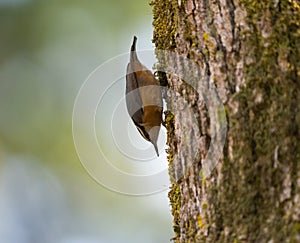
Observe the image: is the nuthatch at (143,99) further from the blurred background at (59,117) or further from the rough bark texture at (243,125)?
the blurred background at (59,117)

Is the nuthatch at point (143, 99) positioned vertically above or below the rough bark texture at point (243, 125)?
above

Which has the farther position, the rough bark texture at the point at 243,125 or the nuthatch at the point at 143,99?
the nuthatch at the point at 143,99

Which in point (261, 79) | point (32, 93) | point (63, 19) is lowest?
point (261, 79)

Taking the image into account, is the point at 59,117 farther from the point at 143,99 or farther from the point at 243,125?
the point at 243,125

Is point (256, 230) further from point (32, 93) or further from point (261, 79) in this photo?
point (32, 93)

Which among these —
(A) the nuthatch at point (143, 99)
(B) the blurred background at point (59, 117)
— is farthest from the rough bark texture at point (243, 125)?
(B) the blurred background at point (59, 117)

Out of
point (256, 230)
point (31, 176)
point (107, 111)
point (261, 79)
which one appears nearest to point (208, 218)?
point (256, 230)

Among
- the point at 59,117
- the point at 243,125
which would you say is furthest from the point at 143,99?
the point at 59,117
